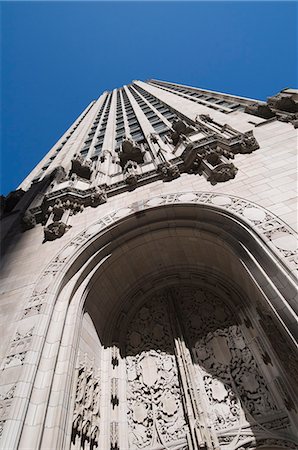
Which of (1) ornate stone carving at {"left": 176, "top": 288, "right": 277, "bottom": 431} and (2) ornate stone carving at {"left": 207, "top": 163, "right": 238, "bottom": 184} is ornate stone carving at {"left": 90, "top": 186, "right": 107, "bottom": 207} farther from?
(1) ornate stone carving at {"left": 176, "top": 288, "right": 277, "bottom": 431}

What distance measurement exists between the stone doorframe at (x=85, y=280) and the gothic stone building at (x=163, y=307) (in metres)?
0.03

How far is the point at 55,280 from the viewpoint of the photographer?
713 centimetres

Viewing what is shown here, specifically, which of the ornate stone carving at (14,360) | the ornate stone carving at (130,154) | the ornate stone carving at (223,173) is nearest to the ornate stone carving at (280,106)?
the ornate stone carving at (223,173)

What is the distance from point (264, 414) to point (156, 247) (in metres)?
4.89

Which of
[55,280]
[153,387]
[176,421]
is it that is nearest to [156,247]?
[55,280]

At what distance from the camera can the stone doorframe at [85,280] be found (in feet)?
15.4

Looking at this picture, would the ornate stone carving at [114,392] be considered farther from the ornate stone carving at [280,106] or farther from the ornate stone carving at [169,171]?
the ornate stone carving at [280,106]

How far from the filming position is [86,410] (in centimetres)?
579

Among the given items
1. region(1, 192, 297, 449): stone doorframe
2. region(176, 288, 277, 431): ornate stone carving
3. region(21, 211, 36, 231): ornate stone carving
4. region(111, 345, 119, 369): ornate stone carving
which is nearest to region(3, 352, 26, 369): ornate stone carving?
region(1, 192, 297, 449): stone doorframe

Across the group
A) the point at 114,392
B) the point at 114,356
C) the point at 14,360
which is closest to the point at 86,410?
the point at 114,392

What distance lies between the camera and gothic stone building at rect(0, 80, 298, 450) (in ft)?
17.6

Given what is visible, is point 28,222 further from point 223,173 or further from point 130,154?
point 223,173

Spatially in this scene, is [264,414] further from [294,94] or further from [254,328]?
[294,94]

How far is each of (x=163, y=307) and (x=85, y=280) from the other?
9.02 ft
